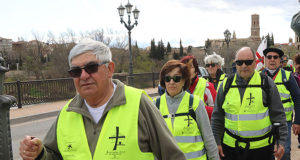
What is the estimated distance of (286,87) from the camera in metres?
4.36

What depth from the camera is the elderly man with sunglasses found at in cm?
317

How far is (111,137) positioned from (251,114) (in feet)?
6.33

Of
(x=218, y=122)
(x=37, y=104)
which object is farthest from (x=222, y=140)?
(x=37, y=104)

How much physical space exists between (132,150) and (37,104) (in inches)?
528

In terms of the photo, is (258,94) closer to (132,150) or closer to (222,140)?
(222,140)

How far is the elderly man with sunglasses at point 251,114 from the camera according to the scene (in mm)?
3170

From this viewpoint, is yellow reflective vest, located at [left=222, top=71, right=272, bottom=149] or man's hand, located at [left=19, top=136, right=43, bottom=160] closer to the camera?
man's hand, located at [left=19, top=136, right=43, bottom=160]

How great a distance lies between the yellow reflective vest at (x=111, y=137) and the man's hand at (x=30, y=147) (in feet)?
0.55

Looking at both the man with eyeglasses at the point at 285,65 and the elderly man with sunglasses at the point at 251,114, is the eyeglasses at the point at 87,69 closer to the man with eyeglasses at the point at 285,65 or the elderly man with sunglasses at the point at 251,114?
the elderly man with sunglasses at the point at 251,114

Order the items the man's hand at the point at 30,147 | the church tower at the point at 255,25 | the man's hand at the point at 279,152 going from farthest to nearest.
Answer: the church tower at the point at 255,25 < the man's hand at the point at 279,152 < the man's hand at the point at 30,147

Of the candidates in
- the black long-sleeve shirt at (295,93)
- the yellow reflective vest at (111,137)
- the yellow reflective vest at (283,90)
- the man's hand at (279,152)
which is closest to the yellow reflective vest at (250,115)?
the man's hand at (279,152)

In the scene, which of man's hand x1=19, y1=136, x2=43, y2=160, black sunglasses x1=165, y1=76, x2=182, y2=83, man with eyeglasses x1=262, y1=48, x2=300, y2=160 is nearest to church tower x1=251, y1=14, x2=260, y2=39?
man with eyeglasses x1=262, y1=48, x2=300, y2=160

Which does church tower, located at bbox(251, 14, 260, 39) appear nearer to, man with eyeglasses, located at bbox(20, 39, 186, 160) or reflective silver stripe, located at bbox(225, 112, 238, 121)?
reflective silver stripe, located at bbox(225, 112, 238, 121)

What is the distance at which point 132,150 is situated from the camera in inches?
70.2
